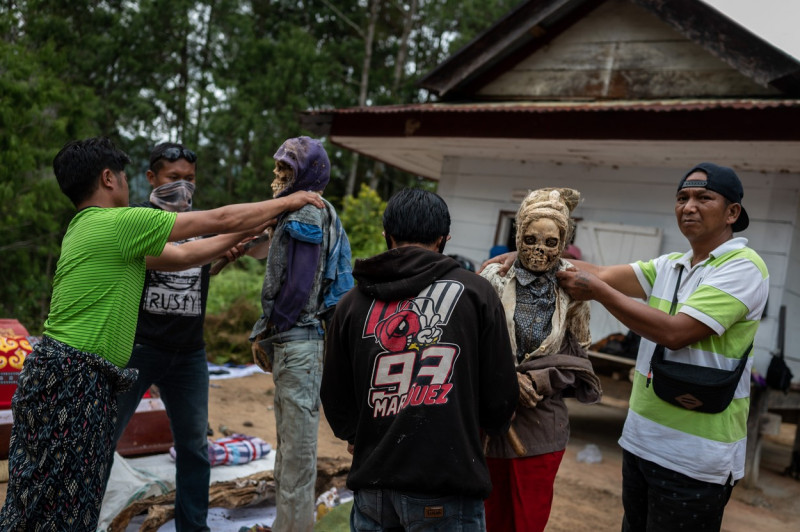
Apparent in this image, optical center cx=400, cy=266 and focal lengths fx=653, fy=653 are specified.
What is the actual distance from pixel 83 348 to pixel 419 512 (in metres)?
A: 1.45

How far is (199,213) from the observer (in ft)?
9.17

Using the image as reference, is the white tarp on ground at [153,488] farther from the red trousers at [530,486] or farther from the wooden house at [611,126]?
the wooden house at [611,126]

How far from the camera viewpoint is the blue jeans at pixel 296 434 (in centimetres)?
327

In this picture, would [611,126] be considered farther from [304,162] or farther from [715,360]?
[715,360]

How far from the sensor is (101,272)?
8.49 ft

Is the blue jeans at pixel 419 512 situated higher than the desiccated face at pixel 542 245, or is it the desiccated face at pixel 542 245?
the desiccated face at pixel 542 245

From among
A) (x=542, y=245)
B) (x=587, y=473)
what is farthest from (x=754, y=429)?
(x=542, y=245)

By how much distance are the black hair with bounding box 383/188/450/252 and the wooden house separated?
4810 mm

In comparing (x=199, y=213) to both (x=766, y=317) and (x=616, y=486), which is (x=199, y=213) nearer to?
(x=616, y=486)

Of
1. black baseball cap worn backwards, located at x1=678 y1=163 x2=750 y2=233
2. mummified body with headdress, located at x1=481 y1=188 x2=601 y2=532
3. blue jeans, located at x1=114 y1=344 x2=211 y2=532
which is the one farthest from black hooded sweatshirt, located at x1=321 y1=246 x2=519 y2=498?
blue jeans, located at x1=114 y1=344 x2=211 y2=532

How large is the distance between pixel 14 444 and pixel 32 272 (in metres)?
10.1

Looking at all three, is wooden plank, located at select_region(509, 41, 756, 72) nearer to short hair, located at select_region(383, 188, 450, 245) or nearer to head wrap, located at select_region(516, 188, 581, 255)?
head wrap, located at select_region(516, 188, 581, 255)

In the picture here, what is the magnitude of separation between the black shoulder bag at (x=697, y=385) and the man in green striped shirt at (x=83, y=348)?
6.24 ft

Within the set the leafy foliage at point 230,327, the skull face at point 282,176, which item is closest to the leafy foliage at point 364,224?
the leafy foliage at point 230,327
